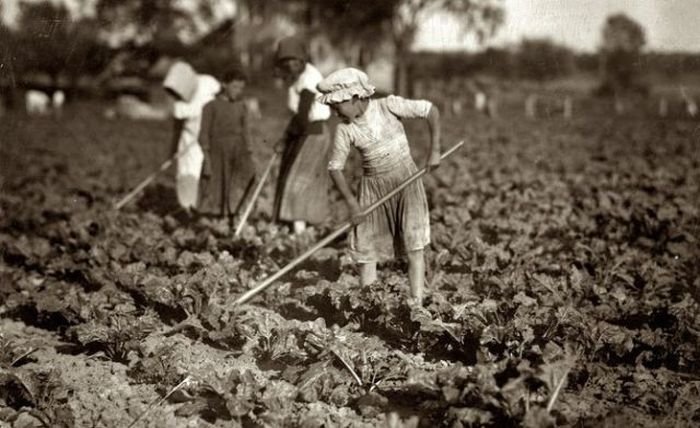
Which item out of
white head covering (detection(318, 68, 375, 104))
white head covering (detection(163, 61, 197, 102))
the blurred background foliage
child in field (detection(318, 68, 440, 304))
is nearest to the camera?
white head covering (detection(318, 68, 375, 104))

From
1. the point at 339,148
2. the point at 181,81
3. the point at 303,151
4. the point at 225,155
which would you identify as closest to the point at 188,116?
the point at 181,81

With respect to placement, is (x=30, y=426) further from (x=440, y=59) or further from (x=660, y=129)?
(x=440, y=59)

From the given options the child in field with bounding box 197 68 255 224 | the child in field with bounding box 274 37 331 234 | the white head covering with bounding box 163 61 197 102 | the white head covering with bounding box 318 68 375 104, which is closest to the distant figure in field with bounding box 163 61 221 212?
the white head covering with bounding box 163 61 197 102

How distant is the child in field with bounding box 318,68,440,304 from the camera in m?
3.93

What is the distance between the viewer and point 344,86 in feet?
12.6

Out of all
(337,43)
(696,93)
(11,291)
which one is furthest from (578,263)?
(337,43)

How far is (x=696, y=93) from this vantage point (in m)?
28.6

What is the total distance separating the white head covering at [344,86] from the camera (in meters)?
3.81

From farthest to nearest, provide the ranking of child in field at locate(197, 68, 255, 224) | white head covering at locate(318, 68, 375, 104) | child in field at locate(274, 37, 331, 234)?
1. child in field at locate(197, 68, 255, 224)
2. child in field at locate(274, 37, 331, 234)
3. white head covering at locate(318, 68, 375, 104)

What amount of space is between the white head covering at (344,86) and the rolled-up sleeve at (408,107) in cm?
19

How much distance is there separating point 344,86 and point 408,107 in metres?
0.41

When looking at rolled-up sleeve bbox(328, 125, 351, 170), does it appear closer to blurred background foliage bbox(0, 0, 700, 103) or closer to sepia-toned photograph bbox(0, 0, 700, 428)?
sepia-toned photograph bbox(0, 0, 700, 428)

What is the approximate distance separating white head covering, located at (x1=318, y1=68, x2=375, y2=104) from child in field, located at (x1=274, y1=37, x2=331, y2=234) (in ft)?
6.82

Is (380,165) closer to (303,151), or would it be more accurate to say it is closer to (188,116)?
(303,151)
